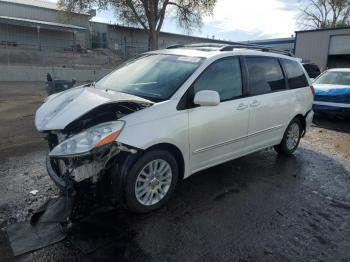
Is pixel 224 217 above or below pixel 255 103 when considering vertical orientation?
below

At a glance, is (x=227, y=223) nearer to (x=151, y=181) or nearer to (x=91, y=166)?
(x=151, y=181)

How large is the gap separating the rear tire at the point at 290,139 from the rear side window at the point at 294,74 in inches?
25.5

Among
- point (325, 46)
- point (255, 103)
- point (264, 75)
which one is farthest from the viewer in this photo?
point (325, 46)

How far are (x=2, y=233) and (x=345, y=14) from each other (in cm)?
5264

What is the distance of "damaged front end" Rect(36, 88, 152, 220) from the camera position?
2943mm

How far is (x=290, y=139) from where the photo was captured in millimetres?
5645

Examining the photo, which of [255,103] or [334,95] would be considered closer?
[255,103]

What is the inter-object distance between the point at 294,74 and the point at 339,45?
23822 mm

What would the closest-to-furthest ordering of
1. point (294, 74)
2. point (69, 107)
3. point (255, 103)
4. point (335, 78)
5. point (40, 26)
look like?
point (69, 107) → point (255, 103) → point (294, 74) → point (335, 78) → point (40, 26)

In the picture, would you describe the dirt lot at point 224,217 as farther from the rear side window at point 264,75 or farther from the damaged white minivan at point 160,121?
the rear side window at point 264,75

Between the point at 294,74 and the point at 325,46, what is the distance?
952 inches

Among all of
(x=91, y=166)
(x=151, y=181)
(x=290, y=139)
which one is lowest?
(x=290, y=139)

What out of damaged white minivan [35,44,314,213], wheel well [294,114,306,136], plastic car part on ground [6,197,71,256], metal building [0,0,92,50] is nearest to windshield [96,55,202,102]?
damaged white minivan [35,44,314,213]

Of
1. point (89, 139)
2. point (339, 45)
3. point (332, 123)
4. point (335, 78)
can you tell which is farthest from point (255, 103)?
point (339, 45)
